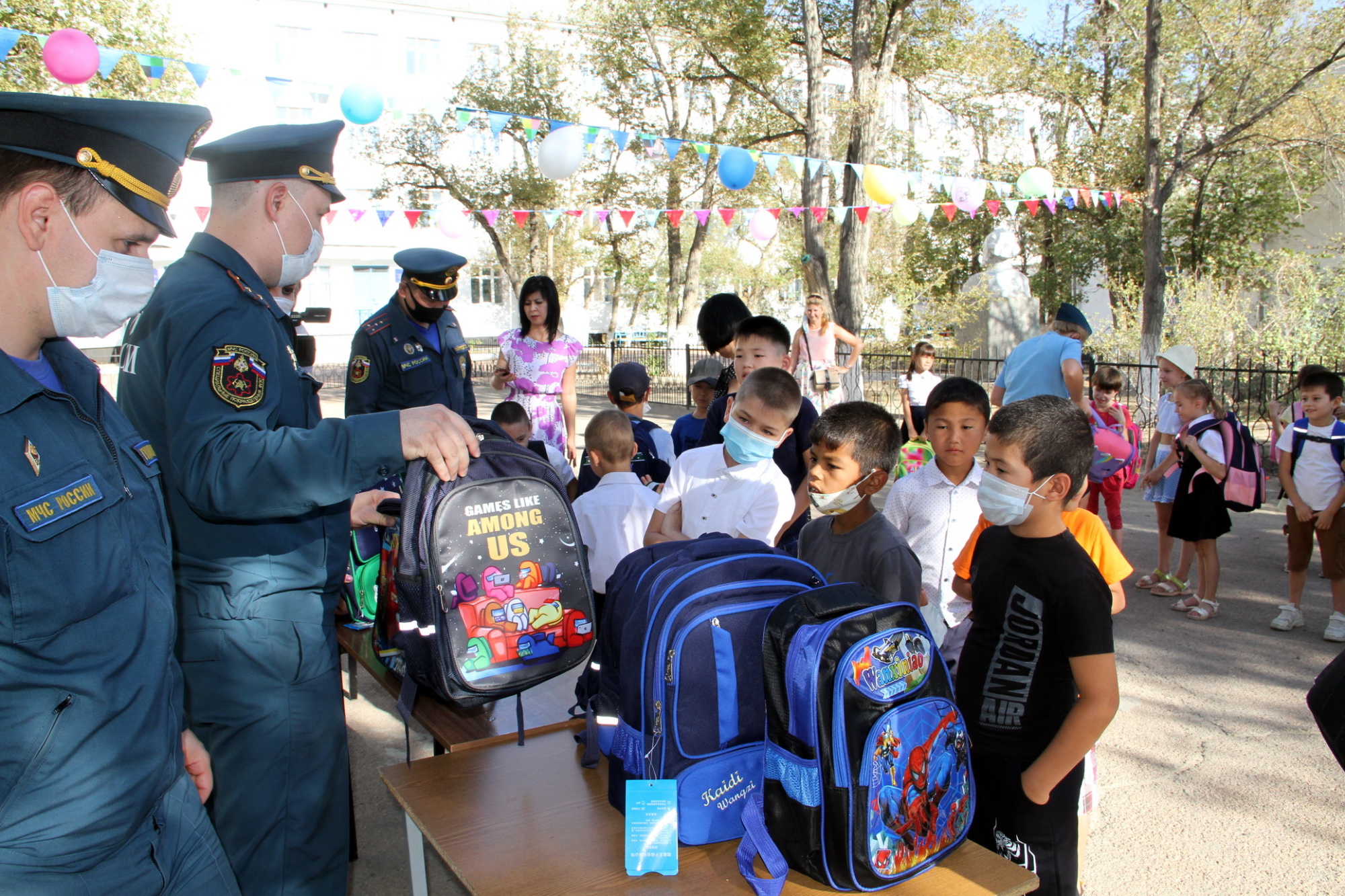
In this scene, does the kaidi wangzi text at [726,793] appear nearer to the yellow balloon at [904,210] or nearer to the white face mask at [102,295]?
the white face mask at [102,295]

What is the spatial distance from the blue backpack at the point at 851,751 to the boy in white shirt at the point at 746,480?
1404 mm

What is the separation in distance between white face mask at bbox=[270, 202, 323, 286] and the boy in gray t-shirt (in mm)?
1554

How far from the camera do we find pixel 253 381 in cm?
183

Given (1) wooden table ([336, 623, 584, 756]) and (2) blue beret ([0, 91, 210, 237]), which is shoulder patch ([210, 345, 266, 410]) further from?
(1) wooden table ([336, 623, 584, 756])

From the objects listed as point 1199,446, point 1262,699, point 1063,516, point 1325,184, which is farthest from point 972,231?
point 1063,516

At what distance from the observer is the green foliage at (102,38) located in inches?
439

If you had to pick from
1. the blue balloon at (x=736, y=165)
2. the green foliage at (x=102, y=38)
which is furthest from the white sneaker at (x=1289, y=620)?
the green foliage at (x=102, y=38)

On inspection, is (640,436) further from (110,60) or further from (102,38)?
(102,38)

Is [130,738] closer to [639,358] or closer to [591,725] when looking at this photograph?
[591,725]

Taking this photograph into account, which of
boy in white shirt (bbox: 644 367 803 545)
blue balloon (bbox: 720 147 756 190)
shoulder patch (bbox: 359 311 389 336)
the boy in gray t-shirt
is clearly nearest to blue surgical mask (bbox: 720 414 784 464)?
boy in white shirt (bbox: 644 367 803 545)

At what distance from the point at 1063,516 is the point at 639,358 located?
19732 mm

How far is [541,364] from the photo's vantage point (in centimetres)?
582

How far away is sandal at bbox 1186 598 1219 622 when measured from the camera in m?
5.86

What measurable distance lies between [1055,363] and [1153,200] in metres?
9.60
